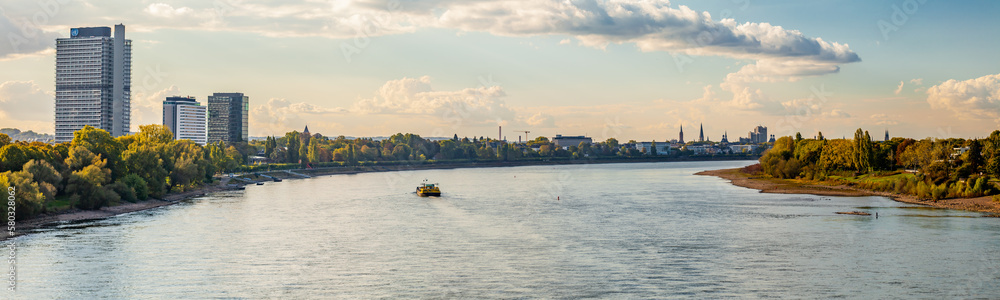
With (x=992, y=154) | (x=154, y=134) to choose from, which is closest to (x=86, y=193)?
(x=154, y=134)

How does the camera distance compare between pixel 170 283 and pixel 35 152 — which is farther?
pixel 35 152

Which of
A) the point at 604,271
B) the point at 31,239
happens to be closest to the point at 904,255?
the point at 604,271

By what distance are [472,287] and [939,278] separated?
28.3 meters

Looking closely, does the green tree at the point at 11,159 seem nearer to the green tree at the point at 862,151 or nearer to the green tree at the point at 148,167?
the green tree at the point at 148,167

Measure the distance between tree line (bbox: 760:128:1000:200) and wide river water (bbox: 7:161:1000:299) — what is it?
16.6 meters

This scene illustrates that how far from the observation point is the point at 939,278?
47.7 metres

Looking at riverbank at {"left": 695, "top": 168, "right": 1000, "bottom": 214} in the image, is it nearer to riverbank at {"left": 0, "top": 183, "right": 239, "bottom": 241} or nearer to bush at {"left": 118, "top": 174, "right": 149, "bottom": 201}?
riverbank at {"left": 0, "top": 183, "right": 239, "bottom": 241}

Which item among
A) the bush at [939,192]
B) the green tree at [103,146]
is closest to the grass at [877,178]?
the bush at [939,192]

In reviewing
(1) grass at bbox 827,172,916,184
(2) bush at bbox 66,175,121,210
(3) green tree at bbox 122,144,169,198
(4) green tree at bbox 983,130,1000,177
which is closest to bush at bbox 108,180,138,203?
(2) bush at bbox 66,175,121,210

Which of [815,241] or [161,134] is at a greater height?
A: [161,134]

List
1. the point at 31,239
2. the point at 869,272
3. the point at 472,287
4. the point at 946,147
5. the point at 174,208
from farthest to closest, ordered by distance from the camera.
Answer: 1. the point at 946,147
2. the point at 174,208
3. the point at 31,239
4. the point at 869,272
5. the point at 472,287

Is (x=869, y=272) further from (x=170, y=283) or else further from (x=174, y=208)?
(x=174, y=208)

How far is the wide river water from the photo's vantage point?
4538 cm

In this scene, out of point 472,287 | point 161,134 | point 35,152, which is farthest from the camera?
point 161,134
